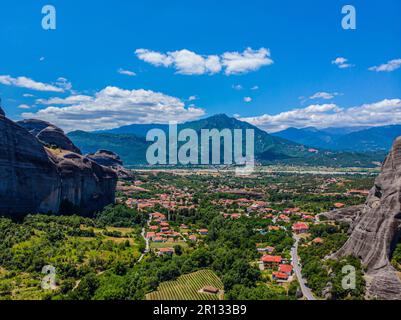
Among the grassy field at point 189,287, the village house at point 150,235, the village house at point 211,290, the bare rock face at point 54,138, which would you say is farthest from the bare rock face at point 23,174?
the village house at point 211,290

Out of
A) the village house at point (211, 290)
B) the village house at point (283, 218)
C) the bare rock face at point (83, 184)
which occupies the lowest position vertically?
the village house at point (211, 290)

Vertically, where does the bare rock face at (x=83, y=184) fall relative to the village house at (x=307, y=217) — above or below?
above

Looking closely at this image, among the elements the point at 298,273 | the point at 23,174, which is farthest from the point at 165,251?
the point at 23,174

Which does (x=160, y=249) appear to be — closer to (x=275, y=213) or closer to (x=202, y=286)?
(x=202, y=286)

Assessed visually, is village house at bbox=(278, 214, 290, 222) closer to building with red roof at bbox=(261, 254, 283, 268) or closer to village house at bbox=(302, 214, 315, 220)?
village house at bbox=(302, 214, 315, 220)

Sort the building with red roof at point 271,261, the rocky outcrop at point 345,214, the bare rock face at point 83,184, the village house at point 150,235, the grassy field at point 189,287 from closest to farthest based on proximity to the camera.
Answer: the grassy field at point 189,287
the building with red roof at point 271,261
the village house at point 150,235
the rocky outcrop at point 345,214
the bare rock face at point 83,184

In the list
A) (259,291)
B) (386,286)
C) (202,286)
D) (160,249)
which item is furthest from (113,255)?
(386,286)

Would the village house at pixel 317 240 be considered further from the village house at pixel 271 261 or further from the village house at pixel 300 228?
the village house at pixel 300 228

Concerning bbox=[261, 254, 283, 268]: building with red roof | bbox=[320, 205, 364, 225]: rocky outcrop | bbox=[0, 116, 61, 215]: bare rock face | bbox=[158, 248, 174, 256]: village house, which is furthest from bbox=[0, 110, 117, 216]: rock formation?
bbox=[320, 205, 364, 225]: rocky outcrop
